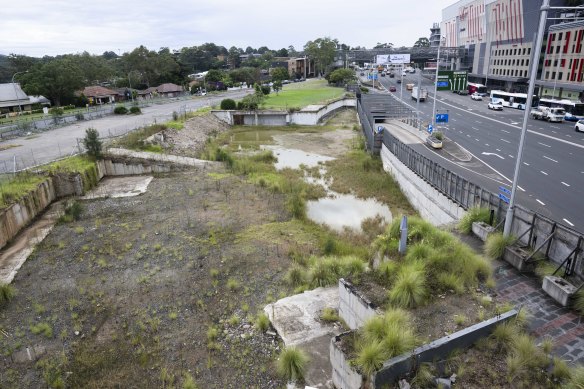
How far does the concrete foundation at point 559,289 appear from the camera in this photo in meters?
9.55

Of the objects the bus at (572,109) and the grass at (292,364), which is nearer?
the grass at (292,364)

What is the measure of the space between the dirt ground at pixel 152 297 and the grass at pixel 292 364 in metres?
0.50

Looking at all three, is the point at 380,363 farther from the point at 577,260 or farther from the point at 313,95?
the point at 313,95

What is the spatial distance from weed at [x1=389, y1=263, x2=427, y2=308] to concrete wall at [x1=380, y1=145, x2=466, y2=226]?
8485 millimetres

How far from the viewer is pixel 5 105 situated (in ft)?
202

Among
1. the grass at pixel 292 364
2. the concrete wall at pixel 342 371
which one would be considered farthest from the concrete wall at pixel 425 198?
the concrete wall at pixel 342 371

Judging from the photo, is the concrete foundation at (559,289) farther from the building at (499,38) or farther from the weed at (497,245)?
the building at (499,38)

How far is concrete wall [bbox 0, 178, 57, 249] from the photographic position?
762 inches

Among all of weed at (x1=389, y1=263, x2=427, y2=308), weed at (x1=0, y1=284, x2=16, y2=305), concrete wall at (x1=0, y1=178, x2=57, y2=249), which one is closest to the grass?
weed at (x1=389, y1=263, x2=427, y2=308)

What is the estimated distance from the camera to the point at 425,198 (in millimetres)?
22016

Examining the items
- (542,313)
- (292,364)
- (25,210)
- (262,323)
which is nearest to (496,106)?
(542,313)

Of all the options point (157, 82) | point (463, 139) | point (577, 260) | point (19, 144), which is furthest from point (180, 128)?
point (157, 82)

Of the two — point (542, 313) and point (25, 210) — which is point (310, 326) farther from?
point (25, 210)

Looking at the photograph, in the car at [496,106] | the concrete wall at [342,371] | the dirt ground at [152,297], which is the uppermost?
the concrete wall at [342,371]
